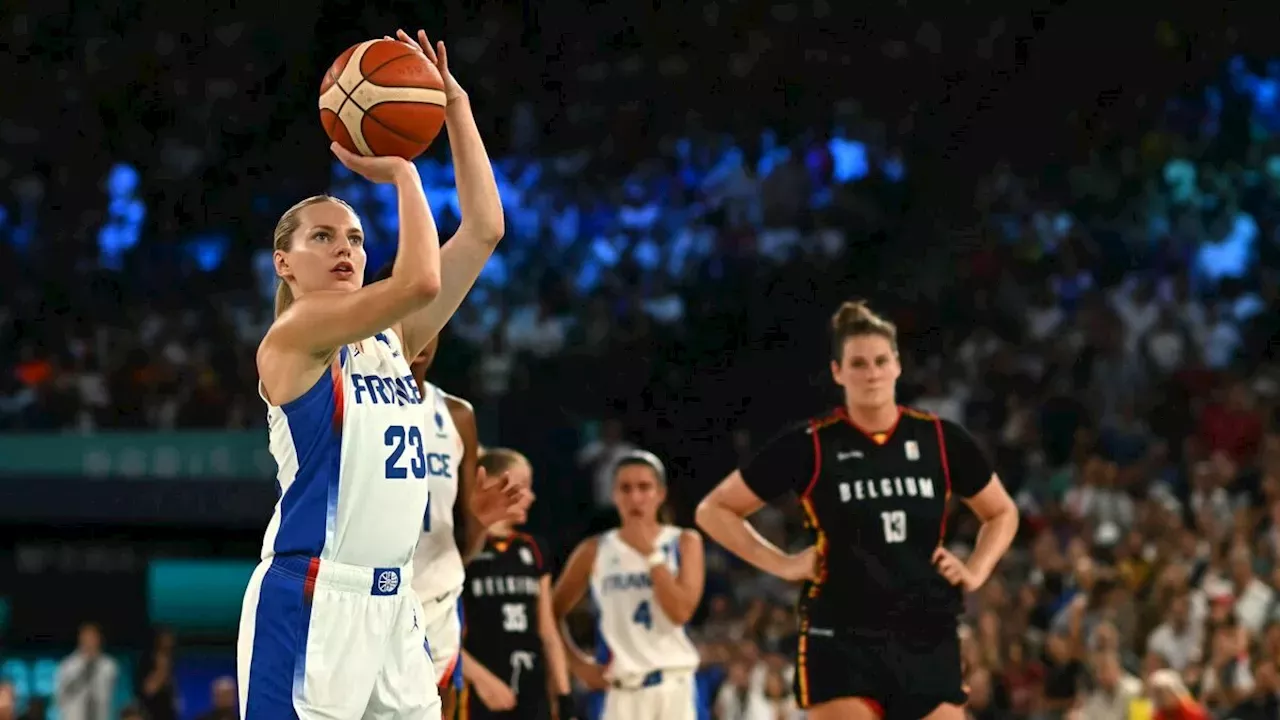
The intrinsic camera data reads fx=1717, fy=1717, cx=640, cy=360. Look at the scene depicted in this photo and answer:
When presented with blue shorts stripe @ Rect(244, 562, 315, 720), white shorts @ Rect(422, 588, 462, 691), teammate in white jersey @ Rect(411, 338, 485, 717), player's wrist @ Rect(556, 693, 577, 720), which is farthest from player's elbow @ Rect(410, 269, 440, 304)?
player's wrist @ Rect(556, 693, 577, 720)

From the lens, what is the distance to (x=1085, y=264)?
639 inches

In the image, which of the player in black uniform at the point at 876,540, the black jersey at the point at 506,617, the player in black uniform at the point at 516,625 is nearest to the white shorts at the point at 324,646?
the player in black uniform at the point at 876,540

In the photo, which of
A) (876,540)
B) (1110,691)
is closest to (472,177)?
(876,540)

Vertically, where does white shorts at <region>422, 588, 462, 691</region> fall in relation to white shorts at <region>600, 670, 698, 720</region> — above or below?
above

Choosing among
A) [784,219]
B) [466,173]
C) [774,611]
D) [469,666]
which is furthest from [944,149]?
[466,173]

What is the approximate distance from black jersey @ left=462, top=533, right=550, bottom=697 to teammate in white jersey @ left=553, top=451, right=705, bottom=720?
3.20 feet

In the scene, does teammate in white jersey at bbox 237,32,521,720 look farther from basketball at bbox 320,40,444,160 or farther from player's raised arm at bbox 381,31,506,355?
player's raised arm at bbox 381,31,506,355

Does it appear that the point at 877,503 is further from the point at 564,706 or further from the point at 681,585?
the point at 681,585

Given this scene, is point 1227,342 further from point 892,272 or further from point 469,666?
point 469,666

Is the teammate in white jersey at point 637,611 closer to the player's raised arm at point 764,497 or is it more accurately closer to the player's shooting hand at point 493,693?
the player's shooting hand at point 493,693

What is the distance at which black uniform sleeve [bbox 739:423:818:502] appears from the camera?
6664 millimetres

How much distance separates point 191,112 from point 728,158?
21.1ft

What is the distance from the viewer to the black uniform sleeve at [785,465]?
262 inches

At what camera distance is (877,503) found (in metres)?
6.49
